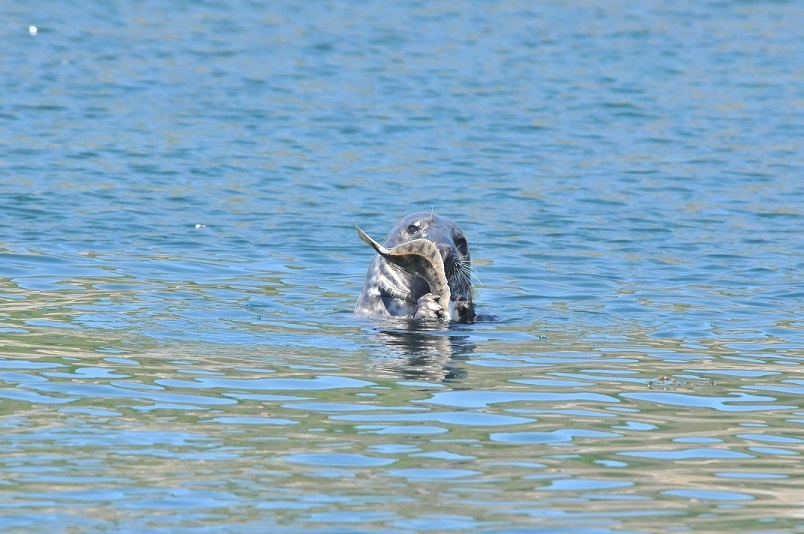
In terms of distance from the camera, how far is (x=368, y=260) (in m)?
14.3

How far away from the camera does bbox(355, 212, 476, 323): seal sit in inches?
420

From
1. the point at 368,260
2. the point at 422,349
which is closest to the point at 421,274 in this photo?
the point at 422,349

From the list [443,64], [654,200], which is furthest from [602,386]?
[443,64]

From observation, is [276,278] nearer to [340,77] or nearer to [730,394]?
[730,394]

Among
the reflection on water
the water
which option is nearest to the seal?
the reflection on water

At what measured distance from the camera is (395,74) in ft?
80.6

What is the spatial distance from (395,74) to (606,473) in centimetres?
1783

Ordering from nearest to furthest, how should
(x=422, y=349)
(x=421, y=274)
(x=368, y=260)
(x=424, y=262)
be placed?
(x=422, y=349)
(x=424, y=262)
(x=421, y=274)
(x=368, y=260)

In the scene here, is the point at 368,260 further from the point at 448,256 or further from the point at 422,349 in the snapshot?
the point at 422,349

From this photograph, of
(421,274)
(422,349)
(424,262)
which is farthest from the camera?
(421,274)

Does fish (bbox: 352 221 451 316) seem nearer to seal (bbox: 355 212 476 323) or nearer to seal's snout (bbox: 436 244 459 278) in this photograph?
seal (bbox: 355 212 476 323)

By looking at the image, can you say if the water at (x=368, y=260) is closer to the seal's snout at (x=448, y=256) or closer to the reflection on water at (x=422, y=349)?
the reflection on water at (x=422, y=349)

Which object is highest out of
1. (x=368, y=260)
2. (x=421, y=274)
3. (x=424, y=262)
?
(x=424, y=262)

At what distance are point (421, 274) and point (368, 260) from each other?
3376 mm
